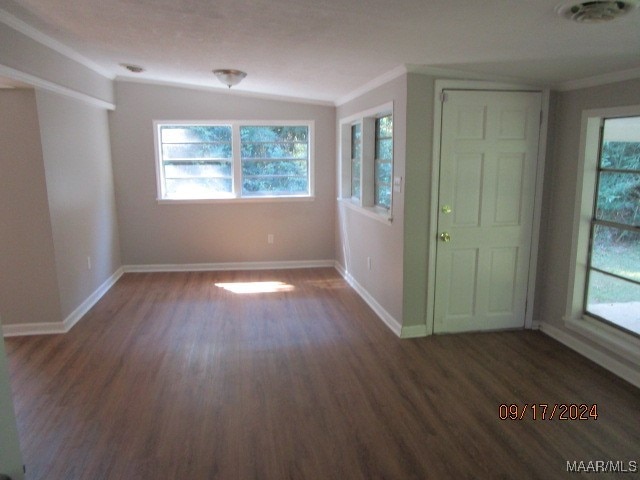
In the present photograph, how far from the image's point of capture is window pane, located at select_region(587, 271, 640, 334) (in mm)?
3111

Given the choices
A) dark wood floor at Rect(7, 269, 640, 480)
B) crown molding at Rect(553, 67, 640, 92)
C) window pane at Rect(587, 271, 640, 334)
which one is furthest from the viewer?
window pane at Rect(587, 271, 640, 334)

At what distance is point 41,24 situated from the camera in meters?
3.16

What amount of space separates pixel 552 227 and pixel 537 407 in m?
1.70

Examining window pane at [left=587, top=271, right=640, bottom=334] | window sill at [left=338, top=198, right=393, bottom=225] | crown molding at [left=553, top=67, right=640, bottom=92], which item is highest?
crown molding at [left=553, top=67, right=640, bottom=92]

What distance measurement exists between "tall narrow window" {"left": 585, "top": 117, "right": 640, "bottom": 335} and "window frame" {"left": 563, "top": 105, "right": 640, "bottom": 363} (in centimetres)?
4

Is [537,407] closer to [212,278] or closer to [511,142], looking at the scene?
[511,142]

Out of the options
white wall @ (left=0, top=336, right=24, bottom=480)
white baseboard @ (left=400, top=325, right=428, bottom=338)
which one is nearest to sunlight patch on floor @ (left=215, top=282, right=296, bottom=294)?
white baseboard @ (left=400, top=325, right=428, bottom=338)

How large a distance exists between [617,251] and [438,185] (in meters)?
1.38

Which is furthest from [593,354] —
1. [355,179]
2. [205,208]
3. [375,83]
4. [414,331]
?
[205,208]

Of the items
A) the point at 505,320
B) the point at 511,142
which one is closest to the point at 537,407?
the point at 505,320

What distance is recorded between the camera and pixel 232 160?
593cm

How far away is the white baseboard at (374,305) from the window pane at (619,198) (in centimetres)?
182

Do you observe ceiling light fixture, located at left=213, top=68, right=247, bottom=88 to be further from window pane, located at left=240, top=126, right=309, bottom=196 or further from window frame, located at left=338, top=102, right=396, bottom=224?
window pane, located at left=240, top=126, right=309, bottom=196

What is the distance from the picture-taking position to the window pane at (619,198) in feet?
9.86
